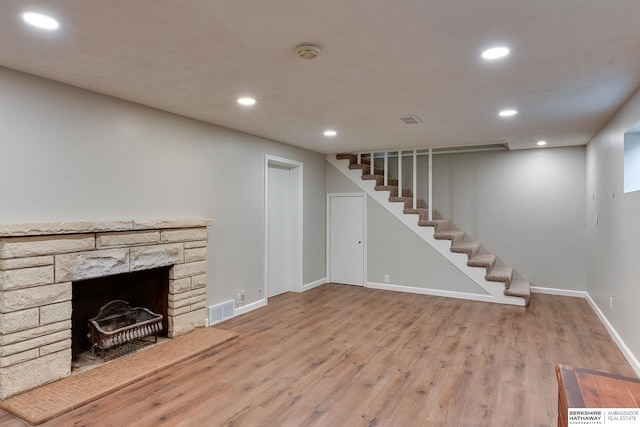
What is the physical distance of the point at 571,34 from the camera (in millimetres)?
2076

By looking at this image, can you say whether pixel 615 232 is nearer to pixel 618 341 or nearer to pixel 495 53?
pixel 618 341

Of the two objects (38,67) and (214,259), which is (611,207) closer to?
(214,259)

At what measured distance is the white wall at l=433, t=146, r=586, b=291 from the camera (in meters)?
5.90

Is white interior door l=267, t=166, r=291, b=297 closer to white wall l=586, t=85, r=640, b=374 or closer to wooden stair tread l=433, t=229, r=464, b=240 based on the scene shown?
wooden stair tread l=433, t=229, r=464, b=240

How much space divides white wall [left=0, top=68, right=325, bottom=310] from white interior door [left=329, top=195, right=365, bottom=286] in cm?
166

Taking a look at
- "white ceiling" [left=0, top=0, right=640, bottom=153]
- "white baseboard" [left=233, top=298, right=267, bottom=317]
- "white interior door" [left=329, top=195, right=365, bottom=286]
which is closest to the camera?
"white ceiling" [left=0, top=0, right=640, bottom=153]

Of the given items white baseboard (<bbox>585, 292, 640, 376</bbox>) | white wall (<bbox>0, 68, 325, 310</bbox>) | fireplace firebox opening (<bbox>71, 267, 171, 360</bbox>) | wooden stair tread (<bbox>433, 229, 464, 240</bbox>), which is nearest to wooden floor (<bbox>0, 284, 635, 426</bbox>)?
white baseboard (<bbox>585, 292, 640, 376</bbox>)

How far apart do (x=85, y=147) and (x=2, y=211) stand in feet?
2.61

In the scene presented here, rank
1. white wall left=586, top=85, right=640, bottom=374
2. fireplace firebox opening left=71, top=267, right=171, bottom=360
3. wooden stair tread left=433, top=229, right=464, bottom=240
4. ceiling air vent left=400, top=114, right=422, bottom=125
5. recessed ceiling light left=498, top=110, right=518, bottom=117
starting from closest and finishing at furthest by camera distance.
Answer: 1. white wall left=586, top=85, right=640, bottom=374
2. fireplace firebox opening left=71, top=267, right=171, bottom=360
3. recessed ceiling light left=498, top=110, right=518, bottom=117
4. ceiling air vent left=400, top=114, right=422, bottom=125
5. wooden stair tread left=433, top=229, right=464, bottom=240

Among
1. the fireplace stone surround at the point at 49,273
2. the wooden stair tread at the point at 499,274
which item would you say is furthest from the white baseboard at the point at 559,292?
the fireplace stone surround at the point at 49,273

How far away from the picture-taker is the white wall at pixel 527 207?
19.4 feet

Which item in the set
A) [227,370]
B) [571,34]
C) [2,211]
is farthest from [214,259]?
[571,34]

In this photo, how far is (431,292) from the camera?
6.13 metres

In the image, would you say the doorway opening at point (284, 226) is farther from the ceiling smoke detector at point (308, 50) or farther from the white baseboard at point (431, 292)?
the ceiling smoke detector at point (308, 50)
